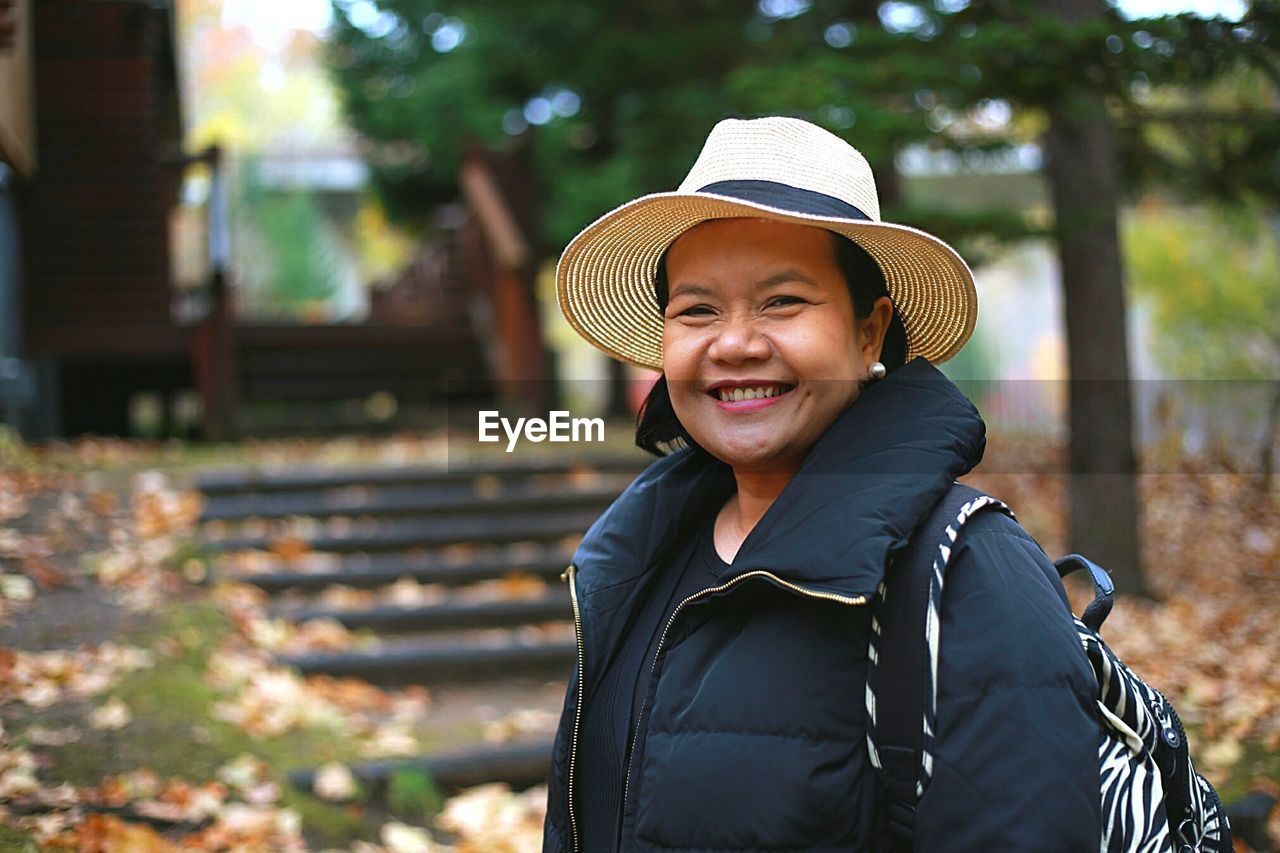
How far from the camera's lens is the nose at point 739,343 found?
71.9 inches

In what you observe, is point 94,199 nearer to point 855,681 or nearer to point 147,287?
point 147,287

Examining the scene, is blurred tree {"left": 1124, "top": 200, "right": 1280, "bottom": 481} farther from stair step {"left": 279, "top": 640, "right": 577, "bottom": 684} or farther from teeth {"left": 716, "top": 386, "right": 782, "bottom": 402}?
teeth {"left": 716, "top": 386, "right": 782, "bottom": 402}

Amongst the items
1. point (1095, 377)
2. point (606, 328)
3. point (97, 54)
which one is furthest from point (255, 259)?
point (606, 328)

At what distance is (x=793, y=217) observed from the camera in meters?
1.75

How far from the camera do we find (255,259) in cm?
2705

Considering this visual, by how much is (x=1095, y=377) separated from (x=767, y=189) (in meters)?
5.62

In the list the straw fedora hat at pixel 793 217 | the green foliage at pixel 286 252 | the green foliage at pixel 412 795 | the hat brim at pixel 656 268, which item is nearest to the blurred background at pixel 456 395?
the green foliage at pixel 412 795

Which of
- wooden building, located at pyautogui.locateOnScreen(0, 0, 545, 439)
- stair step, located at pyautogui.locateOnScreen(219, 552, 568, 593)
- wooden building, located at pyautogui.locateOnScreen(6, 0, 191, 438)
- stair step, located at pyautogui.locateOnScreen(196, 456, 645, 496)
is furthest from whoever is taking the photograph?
wooden building, located at pyautogui.locateOnScreen(6, 0, 191, 438)

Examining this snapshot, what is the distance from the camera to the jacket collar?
63.7 inches

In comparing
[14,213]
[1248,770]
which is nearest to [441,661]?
[1248,770]

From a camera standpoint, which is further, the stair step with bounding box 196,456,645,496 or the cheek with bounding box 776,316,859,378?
the stair step with bounding box 196,456,645,496

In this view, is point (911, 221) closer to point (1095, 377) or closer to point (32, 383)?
point (1095, 377)

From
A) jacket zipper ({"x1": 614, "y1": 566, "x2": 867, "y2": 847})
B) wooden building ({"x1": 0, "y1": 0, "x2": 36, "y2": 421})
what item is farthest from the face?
wooden building ({"x1": 0, "y1": 0, "x2": 36, "y2": 421})

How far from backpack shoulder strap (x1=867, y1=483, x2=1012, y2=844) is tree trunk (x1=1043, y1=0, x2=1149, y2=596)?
5.76 m
